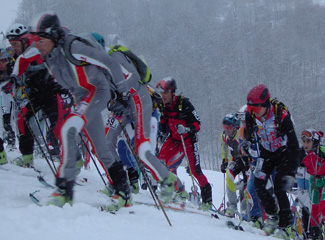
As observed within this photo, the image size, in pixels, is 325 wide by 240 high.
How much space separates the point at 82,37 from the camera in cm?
393

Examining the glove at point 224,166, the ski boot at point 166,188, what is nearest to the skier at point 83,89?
the ski boot at point 166,188

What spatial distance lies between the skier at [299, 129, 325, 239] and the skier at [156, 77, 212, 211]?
2260 millimetres

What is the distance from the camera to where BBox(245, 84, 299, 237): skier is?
5.00 metres

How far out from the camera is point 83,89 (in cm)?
419

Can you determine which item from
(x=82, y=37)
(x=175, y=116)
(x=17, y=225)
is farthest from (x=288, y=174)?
(x=17, y=225)

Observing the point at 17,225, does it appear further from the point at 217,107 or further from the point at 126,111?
the point at 217,107

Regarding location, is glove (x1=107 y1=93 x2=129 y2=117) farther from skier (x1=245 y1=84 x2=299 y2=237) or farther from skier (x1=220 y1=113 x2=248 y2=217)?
skier (x1=220 y1=113 x2=248 y2=217)

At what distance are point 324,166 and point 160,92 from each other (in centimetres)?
362

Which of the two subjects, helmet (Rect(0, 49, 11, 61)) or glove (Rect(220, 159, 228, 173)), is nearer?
helmet (Rect(0, 49, 11, 61))

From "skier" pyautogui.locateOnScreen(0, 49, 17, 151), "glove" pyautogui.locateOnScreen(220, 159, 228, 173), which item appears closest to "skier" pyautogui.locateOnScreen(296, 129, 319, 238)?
"glove" pyautogui.locateOnScreen(220, 159, 228, 173)

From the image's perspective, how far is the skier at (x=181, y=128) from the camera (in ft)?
21.4

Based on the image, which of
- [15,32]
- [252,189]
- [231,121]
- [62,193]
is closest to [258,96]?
[252,189]

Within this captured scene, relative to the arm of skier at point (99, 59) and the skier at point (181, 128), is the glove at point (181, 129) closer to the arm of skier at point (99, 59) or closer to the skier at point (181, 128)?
the skier at point (181, 128)

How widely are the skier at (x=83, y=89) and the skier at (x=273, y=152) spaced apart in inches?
66.2
